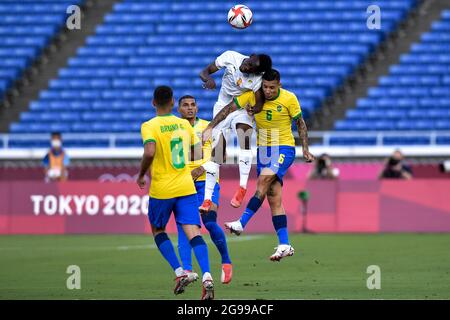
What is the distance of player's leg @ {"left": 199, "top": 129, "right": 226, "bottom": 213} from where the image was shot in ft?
46.7

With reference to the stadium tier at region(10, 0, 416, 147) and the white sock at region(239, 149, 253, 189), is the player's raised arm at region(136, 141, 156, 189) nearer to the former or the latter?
the white sock at region(239, 149, 253, 189)

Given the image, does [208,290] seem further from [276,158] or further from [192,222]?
[276,158]

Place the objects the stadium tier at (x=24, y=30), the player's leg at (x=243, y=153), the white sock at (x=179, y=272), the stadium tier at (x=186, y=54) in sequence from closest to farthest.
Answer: the white sock at (x=179, y=272)
the player's leg at (x=243, y=153)
the stadium tier at (x=186, y=54)
the stadium tier at (x=24, y=30)

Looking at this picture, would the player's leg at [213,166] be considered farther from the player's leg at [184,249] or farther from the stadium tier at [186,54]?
the stadium tier at [186,54]

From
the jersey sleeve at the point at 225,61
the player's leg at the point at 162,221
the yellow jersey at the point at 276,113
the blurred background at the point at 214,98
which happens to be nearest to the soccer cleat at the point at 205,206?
the yellow jersey at the point at 276,113

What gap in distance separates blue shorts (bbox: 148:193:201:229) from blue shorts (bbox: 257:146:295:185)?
2.51 m

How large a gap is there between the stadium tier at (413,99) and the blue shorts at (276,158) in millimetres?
13384

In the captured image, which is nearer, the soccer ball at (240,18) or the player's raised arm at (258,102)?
the soccer ball at (240,18)

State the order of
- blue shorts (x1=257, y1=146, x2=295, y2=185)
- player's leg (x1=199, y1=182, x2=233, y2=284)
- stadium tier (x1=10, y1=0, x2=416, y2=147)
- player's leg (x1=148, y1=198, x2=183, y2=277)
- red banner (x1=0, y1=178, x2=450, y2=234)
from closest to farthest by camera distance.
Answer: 1. player's leg (x1=148, y1=198, x2=183, y2=277)
2. player's leg (x1=199, y1=182, x2=233, y2=284)
3. blue shorts (x1=257, y1=146, x2=295, y2=185)
4. red banner (x1=0, y1=178, x2=450, y2=234)
5. stadium tier (x1=10, y1=0, x2=416, y2=147)

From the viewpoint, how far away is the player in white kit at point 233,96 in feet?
47.0

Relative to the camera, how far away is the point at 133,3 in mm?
33656

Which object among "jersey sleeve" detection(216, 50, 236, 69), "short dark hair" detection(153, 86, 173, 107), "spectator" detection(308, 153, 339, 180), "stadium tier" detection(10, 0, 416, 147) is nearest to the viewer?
"short dark hair" detection(153, 86, 173, 107)

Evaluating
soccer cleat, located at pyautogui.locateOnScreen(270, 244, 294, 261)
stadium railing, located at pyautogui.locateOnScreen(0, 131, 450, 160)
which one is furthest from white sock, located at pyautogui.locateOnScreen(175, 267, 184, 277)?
stadium railing, located at pyautogui.locateOnScreen(0, 131, 450, 160)
